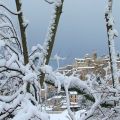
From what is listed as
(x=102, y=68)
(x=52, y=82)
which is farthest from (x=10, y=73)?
(x=102, y=68)

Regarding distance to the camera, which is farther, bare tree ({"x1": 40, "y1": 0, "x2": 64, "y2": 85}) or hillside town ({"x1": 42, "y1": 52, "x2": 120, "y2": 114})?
hillside town ({"x1": 42, "y1": 52, "x2": 120, "y2": 114})

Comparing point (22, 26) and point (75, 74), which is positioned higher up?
point (22, 26)

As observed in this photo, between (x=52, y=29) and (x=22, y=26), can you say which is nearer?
(x=22, y=26)

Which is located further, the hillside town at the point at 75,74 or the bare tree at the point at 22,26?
the hillside town at the point at 75,74

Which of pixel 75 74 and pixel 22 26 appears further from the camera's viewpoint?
pixel 75 74

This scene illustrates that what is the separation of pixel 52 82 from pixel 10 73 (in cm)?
112

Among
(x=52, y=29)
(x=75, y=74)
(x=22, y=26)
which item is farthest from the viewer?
(x=75, y=74)

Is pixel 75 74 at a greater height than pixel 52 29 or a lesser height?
lesser

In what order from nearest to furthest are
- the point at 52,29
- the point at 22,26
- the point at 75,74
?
the point at 22,26
the point at 52,29
the point at 75,74

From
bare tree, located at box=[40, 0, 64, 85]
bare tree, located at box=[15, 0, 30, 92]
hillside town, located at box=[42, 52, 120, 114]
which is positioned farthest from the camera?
hillside town, located at box=[42, 52, 120, 114]

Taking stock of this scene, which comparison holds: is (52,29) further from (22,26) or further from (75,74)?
(75,74)

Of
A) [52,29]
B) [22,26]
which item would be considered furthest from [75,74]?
[22,26]

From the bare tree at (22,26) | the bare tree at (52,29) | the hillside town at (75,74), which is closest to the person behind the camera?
the bare tree at (22,26)

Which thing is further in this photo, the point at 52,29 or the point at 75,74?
the point at 75,74
